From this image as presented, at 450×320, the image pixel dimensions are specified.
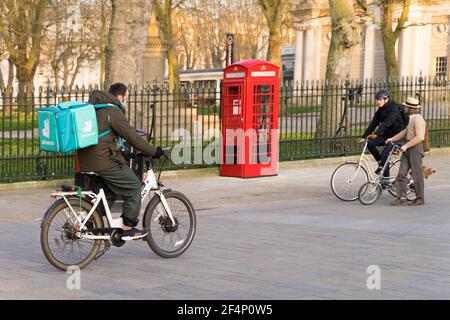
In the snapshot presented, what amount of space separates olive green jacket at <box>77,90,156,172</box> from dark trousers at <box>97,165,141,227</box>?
0.09 metres

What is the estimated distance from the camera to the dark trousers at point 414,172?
13.1 metres

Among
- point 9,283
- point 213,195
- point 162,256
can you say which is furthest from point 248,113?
point 9,283

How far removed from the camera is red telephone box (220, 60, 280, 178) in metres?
16.0

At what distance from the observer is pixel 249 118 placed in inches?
631

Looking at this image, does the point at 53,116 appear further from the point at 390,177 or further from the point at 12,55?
the point at 12,55

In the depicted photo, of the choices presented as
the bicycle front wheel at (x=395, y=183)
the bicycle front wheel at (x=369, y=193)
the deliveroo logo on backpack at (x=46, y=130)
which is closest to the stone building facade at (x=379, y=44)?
the bicycle front wheel at (x=395, y=183)

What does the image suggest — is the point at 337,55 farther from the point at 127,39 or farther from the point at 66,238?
the point at 66,238

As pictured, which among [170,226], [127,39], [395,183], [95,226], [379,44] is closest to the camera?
[95,226]

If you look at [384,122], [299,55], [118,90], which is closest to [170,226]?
[118,90]

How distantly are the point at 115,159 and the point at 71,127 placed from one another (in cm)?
57

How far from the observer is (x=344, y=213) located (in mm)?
12289

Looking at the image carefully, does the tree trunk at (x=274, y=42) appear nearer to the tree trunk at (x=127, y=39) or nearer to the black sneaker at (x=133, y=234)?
the tree trunk at (x=127, y=39)

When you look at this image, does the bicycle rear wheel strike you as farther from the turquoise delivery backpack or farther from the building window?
the building window
